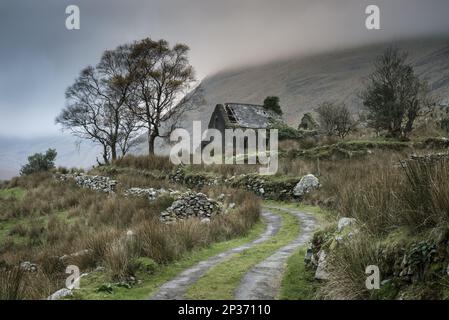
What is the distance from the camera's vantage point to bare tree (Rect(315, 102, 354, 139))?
128 feet

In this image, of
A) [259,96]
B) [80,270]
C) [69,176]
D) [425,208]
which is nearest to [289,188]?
[80,270]

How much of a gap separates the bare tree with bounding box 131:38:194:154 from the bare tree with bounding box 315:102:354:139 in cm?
1398

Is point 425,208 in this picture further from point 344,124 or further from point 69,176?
point 344,124

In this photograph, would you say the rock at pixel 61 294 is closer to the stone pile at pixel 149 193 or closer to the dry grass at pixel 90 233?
the dry grass at pixel 90 233

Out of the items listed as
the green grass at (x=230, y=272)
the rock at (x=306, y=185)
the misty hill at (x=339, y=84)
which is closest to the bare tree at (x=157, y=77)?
the rock at (x=306, y=185)

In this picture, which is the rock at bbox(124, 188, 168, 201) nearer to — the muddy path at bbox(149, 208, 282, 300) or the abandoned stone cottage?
the muddy path at bbox(149, 208, 282, 300)

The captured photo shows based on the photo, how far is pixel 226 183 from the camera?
2311 centimetres

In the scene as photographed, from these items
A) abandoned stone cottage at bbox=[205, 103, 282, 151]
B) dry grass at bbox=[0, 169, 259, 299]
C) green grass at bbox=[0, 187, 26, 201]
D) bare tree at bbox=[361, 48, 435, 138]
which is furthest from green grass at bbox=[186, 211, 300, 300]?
abandoned stone cottage at bbox=[205, 103, 282, 151]

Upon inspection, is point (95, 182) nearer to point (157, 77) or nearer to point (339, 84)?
point (157, 77)

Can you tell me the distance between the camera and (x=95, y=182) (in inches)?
1034

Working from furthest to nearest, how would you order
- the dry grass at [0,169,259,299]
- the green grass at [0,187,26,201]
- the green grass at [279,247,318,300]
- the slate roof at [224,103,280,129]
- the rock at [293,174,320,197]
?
the slate roof at [224,103,280,129] < the green grass at [0,187,26,201] < the rock at [293,174,320,197] < the dry grass at [0,169,259,299] < the green grass at [279,247,318,300]

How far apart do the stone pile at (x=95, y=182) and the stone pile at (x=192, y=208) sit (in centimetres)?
942

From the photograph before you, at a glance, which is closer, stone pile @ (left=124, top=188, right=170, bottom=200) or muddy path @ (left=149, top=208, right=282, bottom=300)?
muddy path @ (left=149, top=208, right=282, bottom=300)

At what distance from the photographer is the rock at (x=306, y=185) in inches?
717
